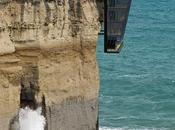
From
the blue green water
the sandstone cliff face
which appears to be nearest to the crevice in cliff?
the sandstone cliff face

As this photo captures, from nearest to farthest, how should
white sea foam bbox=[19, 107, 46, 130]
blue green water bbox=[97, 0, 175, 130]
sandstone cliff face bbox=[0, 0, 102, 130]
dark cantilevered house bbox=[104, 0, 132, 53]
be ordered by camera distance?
sandstone cliff face bbox=[0, 0, 102, 130] → white sea foam bbox=[19, 107, 46, 130] → dark cantilevered house bbox=[104, 0, 132, 53] → blue green water bbox=[97, 0, 175, 130]

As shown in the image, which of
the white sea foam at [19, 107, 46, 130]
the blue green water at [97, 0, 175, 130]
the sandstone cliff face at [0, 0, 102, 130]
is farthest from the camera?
the blue green water at [97, 0, 175, 130]

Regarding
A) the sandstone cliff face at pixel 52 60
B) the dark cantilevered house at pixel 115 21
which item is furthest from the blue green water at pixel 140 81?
the sandstone cliff face at pixel 52 60

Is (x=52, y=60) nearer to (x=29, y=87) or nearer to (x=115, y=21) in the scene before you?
(x=29, y=87)

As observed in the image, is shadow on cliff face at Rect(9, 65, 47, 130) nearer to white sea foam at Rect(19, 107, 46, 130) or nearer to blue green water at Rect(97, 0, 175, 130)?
white sea foam at Rect(19, 107, 46, 130)

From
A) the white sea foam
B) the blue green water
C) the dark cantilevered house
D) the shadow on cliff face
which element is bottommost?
the blue green water

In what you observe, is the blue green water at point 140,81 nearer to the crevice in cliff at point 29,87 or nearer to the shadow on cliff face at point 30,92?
the shadow on cliff face at point 30,92

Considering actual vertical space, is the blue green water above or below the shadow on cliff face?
below

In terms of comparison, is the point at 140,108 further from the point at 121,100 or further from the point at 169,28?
the point at 169,28

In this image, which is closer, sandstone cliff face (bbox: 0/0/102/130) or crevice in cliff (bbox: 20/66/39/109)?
sandstone cliff face (bbox: 0/0/102/130)
